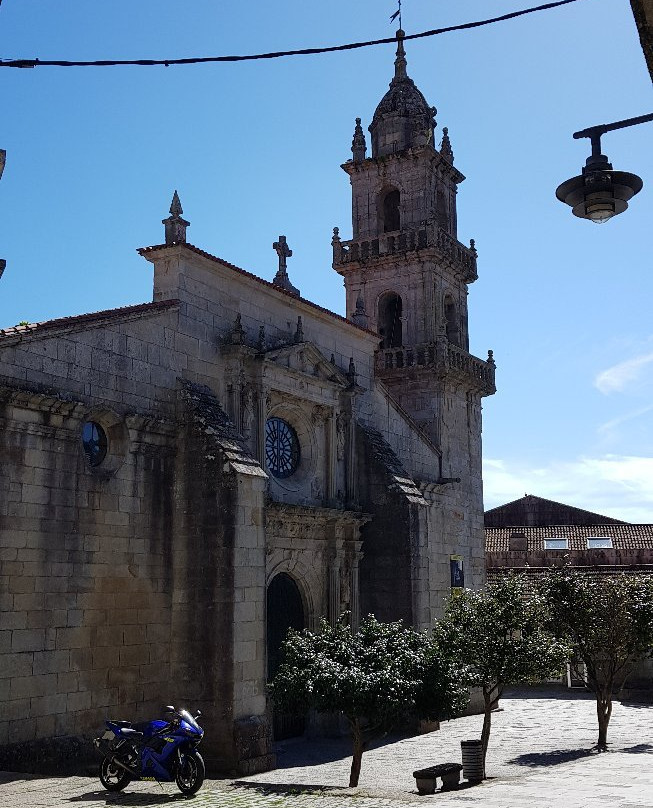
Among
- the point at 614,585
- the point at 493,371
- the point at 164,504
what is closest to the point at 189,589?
the point at 164,504

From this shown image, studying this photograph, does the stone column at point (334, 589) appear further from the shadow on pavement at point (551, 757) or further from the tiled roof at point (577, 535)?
the tiled roof at point (577, 535)

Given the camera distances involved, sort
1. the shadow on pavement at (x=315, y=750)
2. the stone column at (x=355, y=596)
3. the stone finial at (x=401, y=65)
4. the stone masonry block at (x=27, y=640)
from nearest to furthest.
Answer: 1. the stone masonry block at (x=27, y=640)
2. the shadow on pavement at (x=315, y=750)
3. the stone column at (x=355, y=596)
4. the stone finial at (x=401, y=65)

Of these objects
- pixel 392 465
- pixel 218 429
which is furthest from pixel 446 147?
pixel 218 429

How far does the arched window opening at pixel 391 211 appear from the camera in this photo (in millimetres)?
30984

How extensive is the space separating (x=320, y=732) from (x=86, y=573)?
28.1ft

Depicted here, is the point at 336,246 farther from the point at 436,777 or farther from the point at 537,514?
the point at 537,514

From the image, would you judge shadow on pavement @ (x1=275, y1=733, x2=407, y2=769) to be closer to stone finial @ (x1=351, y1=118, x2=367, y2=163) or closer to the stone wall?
the stone wall

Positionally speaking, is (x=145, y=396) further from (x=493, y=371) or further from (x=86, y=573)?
(x=493, y=371)

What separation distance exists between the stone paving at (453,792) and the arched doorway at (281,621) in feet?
1.66

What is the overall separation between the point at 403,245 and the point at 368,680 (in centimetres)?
1792

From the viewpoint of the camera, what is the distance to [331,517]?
72.1 feet

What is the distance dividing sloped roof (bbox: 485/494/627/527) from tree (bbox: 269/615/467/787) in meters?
36.2

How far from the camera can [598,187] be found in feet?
19.5

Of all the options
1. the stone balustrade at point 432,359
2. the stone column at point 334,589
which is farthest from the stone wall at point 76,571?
the stone balustrade at point 432,359
